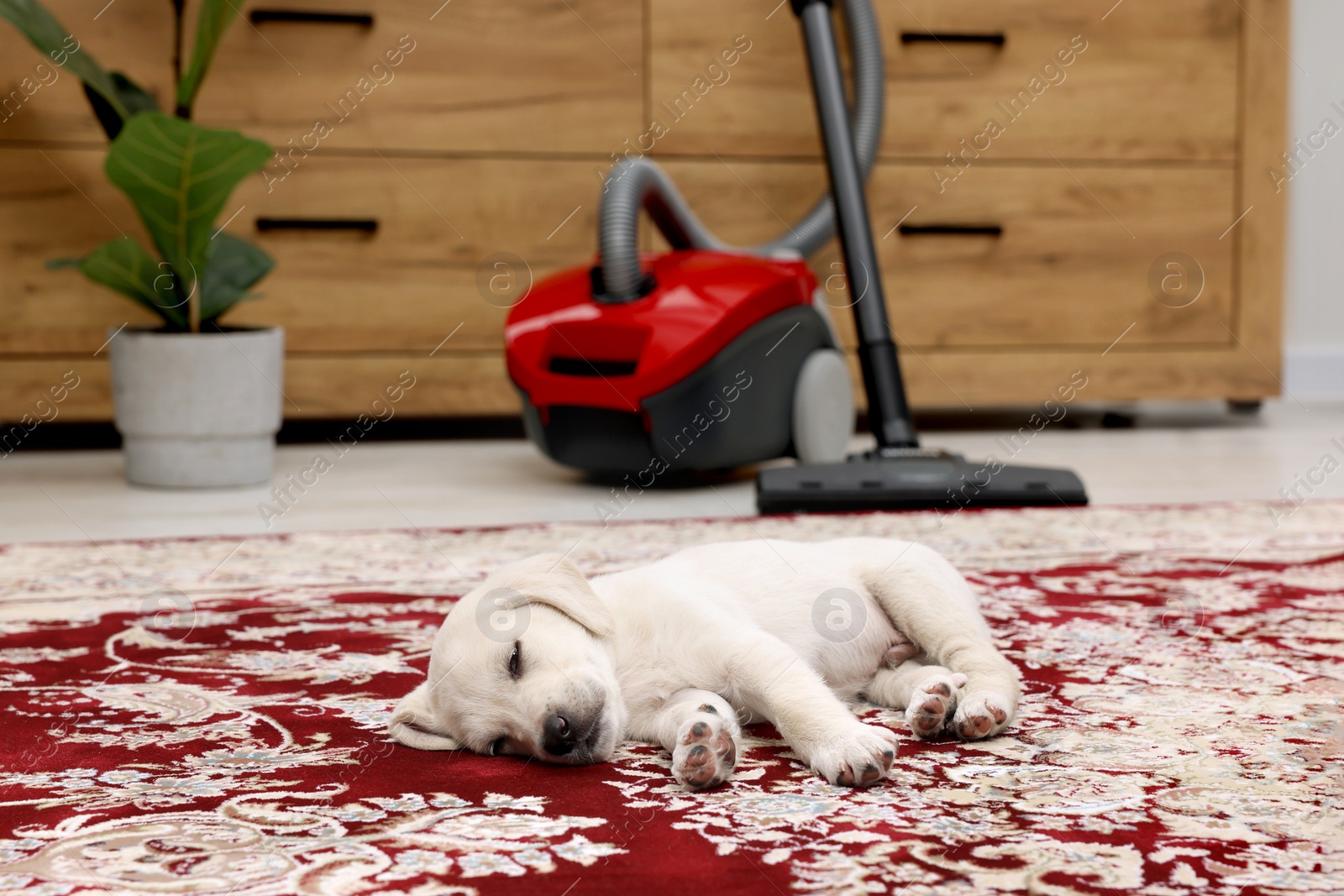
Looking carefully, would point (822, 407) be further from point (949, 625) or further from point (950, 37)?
point (949, 625)

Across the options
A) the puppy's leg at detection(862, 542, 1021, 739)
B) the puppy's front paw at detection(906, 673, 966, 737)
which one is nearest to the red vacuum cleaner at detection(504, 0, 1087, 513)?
the puppy's leg at detection(862, 542, 1021, 739)

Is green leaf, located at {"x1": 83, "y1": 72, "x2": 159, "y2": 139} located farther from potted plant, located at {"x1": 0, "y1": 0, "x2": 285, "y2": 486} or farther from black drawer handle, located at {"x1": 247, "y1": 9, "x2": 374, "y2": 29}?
black drawer handle, located at {"x1": 247, "y1": 9, "x2": 374, "y2": 29}

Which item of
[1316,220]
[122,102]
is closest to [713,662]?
[122,102]

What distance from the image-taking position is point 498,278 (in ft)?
9.73

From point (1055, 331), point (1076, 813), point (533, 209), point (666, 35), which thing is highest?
point (666, 35)

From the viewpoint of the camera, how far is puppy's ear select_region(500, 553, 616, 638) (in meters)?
0.97

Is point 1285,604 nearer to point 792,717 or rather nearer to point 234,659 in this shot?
point 792,717

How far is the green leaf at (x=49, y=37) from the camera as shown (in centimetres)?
219

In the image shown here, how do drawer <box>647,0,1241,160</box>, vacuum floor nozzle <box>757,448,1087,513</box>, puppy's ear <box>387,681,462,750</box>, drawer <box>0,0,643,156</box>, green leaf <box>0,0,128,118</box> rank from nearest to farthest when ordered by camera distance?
puppy's ear <box>387,681,462,750</box>
vacuum floor nozzle <box>757,448,1087,513</box>
green leaf <box>0,0,128,118</box>
drawer <box>0,0,643,156</box>
drawer <box>647,0,1241,160</box>

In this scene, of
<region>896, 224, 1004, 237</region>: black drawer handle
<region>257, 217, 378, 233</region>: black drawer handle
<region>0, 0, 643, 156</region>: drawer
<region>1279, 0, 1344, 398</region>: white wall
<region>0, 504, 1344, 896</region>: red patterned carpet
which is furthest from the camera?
<region>1279, 0, 1344, 398</region>: white wall

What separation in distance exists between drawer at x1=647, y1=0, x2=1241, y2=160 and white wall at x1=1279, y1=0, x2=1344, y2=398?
2.10 feet

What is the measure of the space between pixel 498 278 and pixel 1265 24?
1.92m

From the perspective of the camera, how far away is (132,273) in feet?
7.60

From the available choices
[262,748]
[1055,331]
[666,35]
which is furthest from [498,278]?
[262,748]
